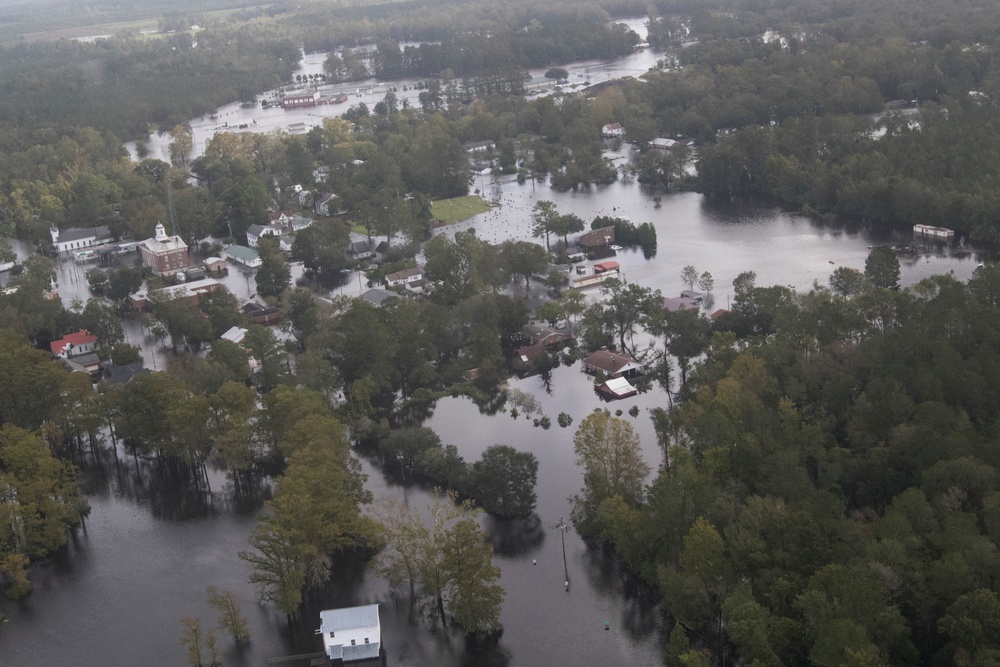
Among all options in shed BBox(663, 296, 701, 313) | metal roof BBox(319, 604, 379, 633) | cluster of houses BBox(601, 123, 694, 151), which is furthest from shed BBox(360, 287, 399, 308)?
cluster of houses BBox(601, 123, 694, 151)

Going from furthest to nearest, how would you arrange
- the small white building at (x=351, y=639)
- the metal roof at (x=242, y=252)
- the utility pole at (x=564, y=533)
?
the metal roof at (x=242, y=252) → the utility pole at (x=564, y=533) → the small white building at (x=351, y=639)

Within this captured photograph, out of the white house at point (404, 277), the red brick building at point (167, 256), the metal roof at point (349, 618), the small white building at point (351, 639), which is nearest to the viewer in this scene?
the small white building at point (351, 639)

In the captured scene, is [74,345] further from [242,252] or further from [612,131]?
[612,131]

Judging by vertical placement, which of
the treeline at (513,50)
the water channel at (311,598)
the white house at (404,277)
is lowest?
the water channel at (311,598)

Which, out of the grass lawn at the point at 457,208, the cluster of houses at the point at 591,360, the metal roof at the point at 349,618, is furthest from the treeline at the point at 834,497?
the grass lawn at the point at 457,208

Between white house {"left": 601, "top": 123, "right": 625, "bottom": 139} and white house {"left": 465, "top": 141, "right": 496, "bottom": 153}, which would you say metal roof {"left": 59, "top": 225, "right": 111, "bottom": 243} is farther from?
white house {"left": 601, "top": 123, "right": 625, "bottom": 139}

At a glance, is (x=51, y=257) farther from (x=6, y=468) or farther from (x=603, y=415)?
(x=603, y=415)

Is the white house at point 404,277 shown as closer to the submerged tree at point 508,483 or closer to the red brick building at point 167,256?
the red brick building at point 167,256
